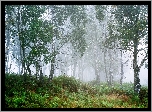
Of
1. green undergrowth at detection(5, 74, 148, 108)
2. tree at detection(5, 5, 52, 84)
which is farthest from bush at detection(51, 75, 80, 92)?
tree at detection(5, 5, 52, 84)

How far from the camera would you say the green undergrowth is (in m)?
9.65

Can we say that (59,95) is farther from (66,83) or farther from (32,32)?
(32,32)

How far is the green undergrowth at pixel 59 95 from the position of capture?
965cm

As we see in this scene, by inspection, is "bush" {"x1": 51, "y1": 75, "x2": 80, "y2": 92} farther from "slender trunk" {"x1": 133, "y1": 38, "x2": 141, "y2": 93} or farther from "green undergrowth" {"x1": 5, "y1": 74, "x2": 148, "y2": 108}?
"slender trunk" {"x1": 133, "y1": 38, "x2": 141, "y2": 93}

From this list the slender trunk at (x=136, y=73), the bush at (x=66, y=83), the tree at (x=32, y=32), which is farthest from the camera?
the bush at (x=66, y=83)

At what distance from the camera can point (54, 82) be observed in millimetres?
13438

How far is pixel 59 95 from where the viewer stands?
11.5m

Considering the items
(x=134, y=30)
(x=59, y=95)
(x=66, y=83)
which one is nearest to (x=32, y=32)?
(x=59, y=95)

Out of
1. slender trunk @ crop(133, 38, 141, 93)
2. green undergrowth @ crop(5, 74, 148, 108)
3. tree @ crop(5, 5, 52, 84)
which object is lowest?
green undergrowth @ crop(5, 74, 148, 108)

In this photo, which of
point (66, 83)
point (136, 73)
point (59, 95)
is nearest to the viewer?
point (59, 95)

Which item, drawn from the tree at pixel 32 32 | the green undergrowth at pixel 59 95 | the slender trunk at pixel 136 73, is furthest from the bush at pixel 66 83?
the slender trunk at pixel 136 73

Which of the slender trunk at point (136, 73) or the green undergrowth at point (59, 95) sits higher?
the slender trunk at point (136, 73)

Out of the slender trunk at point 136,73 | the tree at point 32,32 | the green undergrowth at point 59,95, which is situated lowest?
the green undergrowth at point 59,95

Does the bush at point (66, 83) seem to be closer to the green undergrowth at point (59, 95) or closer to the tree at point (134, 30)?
the green undergrowth at point (59, 95)
